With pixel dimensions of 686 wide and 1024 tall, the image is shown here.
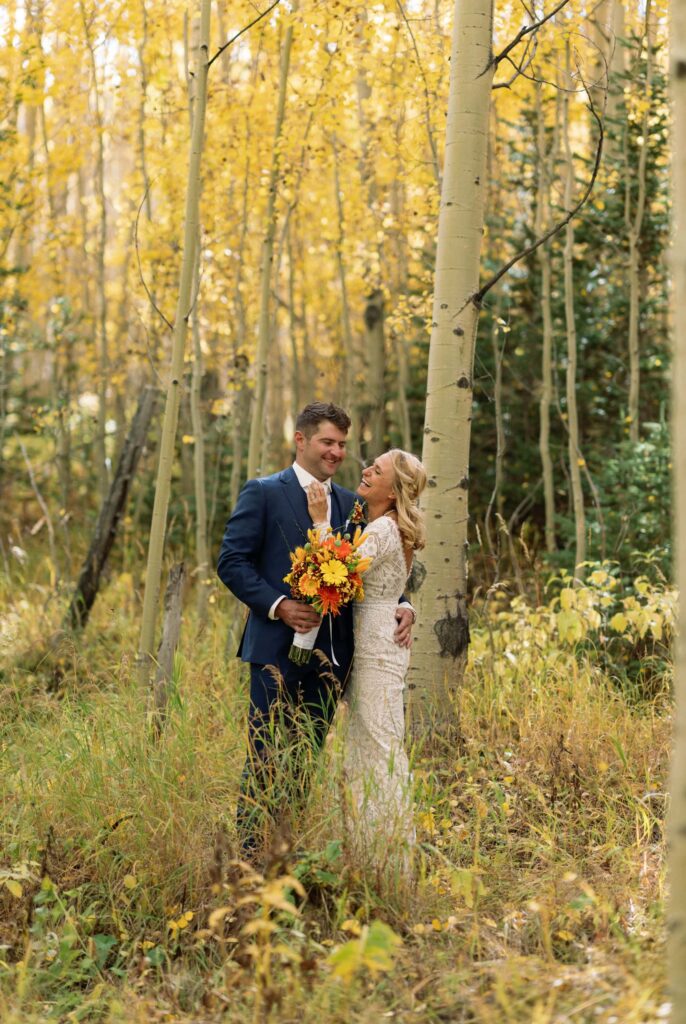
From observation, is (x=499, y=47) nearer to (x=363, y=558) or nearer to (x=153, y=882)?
(x=363, y=558)

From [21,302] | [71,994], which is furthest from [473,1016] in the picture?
[21,302]

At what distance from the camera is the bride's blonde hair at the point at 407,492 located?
3.74 meters

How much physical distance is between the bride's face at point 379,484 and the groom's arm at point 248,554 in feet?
1.33

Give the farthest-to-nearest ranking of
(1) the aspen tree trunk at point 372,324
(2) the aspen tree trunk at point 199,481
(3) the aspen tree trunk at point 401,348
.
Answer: (1) the aspen tree trunk at point 372,324, (3) the aspen tree trunk at point 401,348, (2) the aspen tree trunk at point 199,481

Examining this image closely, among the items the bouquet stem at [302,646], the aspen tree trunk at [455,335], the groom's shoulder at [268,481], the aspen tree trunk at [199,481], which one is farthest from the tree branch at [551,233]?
the aspen tree trunk at [199,481]

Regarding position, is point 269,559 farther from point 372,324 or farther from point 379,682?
point 372,324

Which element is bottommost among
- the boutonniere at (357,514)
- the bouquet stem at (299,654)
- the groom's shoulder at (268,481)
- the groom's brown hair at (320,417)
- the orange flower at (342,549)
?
the bouquet stem at (299,654)

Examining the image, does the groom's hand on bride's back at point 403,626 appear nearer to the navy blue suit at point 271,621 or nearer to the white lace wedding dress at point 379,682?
the white lace wedding dress at point 379,682

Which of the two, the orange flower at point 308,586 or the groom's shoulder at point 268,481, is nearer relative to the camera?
the orange flower at point 308,586

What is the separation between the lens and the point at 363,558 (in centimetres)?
355

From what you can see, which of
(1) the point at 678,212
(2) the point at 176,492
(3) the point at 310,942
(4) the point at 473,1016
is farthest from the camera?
(2) the point at 176,492

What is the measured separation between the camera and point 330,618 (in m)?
3.73

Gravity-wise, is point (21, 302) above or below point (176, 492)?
above

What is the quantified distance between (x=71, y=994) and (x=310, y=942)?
2.47 feet
